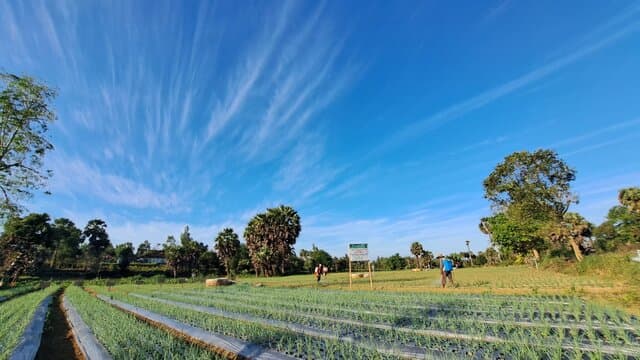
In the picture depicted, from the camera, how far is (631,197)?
30.0 meters

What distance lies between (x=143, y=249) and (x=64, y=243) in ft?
99.8

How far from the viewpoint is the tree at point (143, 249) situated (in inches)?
3455

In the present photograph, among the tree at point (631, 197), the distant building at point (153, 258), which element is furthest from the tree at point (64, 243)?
the tree at point (631, 197)

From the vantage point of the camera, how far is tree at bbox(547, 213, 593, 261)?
25.3m

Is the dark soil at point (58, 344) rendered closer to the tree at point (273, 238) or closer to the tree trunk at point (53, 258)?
the tree at point (273, 238)

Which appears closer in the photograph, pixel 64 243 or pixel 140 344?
pixel 140 344

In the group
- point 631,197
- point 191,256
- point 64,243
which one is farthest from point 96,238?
point 631,197

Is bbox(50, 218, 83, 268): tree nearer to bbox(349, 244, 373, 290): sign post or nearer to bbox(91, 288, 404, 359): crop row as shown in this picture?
bbox(349, 244, 373, 290): sign post

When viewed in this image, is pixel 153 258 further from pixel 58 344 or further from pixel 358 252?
pixel 58 344

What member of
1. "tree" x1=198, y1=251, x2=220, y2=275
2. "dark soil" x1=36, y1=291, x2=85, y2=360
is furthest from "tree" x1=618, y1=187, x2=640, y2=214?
"tree" x1=198, y1=251, x2=220, y2=275

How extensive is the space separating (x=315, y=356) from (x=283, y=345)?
0.87 m

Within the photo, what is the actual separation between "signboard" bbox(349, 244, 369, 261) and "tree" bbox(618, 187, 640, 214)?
32502mm

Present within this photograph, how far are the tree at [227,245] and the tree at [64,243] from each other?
38.0 m

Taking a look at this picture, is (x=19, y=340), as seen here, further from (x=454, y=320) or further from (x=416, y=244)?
(x=416, y=244)
